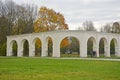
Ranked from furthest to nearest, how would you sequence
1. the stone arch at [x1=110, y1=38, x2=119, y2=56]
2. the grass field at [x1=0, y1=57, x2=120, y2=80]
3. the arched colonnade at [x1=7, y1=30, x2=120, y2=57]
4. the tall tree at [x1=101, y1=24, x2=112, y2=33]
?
the tall tree at [x1=101, y1=24, x2=112, y2=33]
the stone arch at [x1=110, y1=38, x2=119, y2=56]
the arched colonnade at [x1=7, y1=30, x2=120, y2=57]
the grass field at [x1=0, y1=57, x2=120, y2=80]

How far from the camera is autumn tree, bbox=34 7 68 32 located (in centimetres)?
5791

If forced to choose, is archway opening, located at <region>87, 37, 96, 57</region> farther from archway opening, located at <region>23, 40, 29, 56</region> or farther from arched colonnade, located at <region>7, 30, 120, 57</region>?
archway opening, located at <region>23, 40, 29, 56</region>

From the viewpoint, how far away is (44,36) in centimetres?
5019

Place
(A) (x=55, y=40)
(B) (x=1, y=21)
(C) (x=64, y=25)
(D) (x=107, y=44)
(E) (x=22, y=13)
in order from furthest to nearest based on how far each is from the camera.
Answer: (E) (x=22, y=13)
(B) (x=1, y=21)
(C) (x=64, y=25)
(D) (x=107, y=44)
(A) (x=55, y=40)

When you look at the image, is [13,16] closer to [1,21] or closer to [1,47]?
[1,21]

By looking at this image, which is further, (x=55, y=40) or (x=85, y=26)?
(x=85, y=26)

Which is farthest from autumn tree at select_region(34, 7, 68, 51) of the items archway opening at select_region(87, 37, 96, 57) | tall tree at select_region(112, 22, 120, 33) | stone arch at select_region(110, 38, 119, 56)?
tall tree at select_region(112, 22, 120, 33)

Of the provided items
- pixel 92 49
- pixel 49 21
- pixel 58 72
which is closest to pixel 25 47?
pixel 49 21

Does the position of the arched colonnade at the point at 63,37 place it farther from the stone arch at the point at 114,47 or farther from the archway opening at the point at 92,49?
the stone arch at the point at 114,47

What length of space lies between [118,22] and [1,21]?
40.9 meters

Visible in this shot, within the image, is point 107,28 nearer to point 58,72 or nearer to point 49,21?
point 49,21

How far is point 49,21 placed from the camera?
57906mm

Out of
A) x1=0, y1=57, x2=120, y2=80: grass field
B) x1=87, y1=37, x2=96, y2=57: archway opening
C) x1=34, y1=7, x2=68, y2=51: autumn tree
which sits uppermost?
x1=34, y1=7, x2=68, y2=51: autumn tree

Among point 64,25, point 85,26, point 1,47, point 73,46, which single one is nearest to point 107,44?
point 64,25
